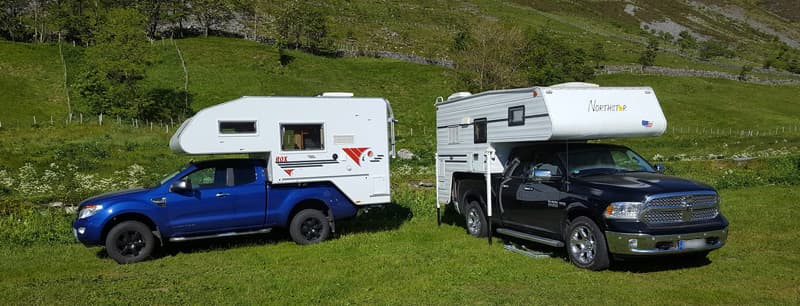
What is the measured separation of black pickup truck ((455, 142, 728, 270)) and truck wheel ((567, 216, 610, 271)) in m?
0.01

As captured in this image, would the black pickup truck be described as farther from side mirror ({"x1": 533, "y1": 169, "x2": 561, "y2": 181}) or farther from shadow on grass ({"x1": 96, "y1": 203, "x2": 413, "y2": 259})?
shadow on grass ({"x1": 96, "y1": 203, "x2": 413, "y2": 259})

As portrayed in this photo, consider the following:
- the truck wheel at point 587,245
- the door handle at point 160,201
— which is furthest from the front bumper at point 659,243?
the door handle at point 160,201

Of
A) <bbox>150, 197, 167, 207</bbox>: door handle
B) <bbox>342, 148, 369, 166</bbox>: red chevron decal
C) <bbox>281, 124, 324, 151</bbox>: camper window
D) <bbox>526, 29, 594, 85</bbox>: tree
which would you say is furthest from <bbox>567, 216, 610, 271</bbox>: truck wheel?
<bbox>526, 29, 594, 85</bbox>: tree

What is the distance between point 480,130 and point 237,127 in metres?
4.90

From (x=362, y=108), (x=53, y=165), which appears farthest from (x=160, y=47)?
(x=362, y=108)

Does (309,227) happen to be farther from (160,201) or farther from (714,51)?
(714,51)

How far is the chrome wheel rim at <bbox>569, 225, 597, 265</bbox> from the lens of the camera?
357 inches

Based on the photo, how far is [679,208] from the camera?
28.1 feet

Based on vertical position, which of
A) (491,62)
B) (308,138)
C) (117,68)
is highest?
(491,62)

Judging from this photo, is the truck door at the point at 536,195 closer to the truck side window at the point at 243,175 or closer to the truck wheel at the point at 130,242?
the truck side window at the point at 243,175

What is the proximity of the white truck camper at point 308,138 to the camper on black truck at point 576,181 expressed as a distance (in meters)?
1.99

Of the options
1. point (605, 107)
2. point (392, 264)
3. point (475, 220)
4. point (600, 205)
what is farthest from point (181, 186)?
point (605, 107)

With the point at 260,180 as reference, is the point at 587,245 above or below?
below

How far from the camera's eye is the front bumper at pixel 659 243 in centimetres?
834
